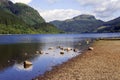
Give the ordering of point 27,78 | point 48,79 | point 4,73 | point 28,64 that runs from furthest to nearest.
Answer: point 28,64 < point 4,73 < point 27,78 < point 48,79

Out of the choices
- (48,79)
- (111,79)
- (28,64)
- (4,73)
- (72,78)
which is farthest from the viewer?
(28,64)

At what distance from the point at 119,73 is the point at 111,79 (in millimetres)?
3741

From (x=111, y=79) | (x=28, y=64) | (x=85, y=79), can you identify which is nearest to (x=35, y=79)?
(x=85, y=79)

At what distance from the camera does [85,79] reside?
2839 cm

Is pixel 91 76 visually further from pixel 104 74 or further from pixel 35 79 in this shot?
pixel 35 79

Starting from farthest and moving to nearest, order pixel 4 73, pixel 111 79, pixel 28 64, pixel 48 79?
pixel 28 64, pixel 4 73, pixel 48 79, pixel 111 79

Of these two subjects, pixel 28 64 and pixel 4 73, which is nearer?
pixel 4 73

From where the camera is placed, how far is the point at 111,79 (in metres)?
27.3

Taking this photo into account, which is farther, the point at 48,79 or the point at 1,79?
the point at 1,79

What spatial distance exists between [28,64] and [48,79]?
16416 millimetres

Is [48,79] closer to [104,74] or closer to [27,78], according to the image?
[27,78]

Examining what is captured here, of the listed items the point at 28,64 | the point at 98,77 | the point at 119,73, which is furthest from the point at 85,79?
the point at 28,64

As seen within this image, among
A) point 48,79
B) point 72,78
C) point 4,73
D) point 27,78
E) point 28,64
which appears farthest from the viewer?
point 28,64

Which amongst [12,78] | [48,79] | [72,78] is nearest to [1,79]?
[12,78]
